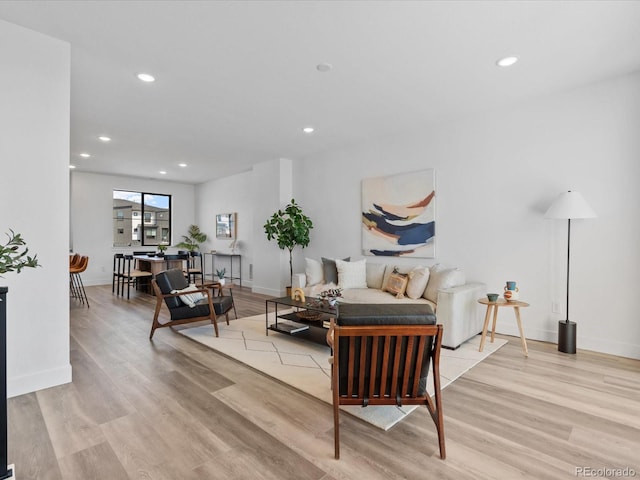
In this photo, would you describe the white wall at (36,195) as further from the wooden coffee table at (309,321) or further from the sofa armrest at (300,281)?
the sofa armrest at (300,281)

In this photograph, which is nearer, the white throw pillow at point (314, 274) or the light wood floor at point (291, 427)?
the light wood floor at point (291, 427)

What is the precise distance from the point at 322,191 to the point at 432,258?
99.6 inches

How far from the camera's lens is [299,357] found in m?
3.46

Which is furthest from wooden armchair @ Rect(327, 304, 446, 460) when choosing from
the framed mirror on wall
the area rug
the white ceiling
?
the framed mirror on wall

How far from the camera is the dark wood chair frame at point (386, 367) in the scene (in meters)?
1.86

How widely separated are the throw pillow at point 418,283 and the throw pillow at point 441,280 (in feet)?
0.22

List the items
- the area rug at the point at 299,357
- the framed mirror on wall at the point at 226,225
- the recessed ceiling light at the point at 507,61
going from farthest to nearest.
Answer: the framed mirror on wall at the point at 226,225
the recessed ceiling light at the point at 507,61
the area rug at the point at 299,357

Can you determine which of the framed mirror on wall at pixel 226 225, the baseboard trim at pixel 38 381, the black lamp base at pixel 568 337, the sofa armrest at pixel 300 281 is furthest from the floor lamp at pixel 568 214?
the framed mirror on wall at pixel 226 225

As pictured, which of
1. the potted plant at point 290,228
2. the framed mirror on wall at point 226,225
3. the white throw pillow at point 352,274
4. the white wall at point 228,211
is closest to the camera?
the white throw pillow at point 352,274

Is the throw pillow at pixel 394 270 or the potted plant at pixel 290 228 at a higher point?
the potted plant at pixel 290 228

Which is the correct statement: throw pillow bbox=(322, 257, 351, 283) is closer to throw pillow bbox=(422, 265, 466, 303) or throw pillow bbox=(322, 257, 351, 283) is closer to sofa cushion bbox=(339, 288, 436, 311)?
sofa cushion bbox=(339, 288, 436, 311)

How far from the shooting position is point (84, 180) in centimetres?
833

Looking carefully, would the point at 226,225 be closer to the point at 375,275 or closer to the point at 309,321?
the point at 375,275

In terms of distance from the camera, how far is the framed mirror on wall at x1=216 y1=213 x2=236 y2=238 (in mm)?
8828
